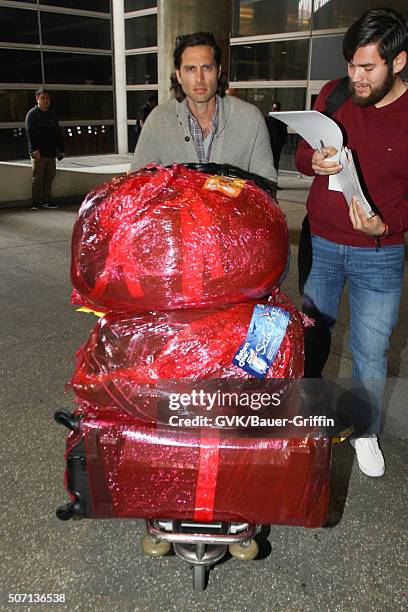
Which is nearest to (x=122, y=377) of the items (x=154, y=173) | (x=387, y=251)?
(x=154, y=173)

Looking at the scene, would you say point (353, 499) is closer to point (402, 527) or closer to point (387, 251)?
point (402, 527)

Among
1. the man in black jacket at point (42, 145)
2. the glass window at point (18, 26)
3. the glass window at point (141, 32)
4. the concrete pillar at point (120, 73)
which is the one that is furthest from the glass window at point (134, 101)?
the man in black jacket at point (42, 145)

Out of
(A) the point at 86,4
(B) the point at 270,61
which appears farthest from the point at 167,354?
(A) the point at 86,4

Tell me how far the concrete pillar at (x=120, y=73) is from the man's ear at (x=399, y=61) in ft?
54.7

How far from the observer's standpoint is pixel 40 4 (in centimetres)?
1502

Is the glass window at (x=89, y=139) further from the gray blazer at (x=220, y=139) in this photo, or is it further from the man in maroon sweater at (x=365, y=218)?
the man in maroon sweater at (x=365, y=218)

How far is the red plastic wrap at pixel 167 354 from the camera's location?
1.32 m

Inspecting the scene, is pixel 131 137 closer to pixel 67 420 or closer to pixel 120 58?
pixel 120 58

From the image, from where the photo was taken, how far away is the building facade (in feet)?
38.3

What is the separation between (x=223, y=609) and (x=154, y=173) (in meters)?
1.32

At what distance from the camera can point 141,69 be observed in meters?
16.5

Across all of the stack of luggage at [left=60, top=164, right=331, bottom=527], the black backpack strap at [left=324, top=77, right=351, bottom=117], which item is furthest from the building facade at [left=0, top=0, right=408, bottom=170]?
the stack of luggage at [left=60, top=164, right=331, bottom=527]

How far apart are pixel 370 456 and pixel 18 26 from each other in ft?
53.2

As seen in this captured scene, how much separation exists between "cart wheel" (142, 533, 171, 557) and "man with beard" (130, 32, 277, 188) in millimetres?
1261
